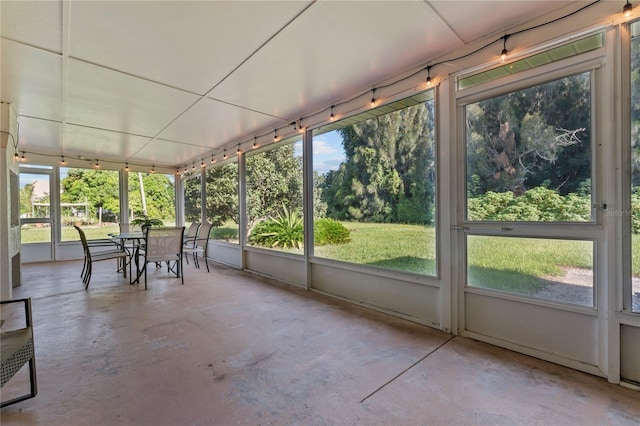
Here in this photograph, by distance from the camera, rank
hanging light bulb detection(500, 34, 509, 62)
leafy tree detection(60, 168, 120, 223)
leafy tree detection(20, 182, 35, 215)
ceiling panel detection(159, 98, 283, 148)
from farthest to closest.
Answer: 1. leafy tree detection(60, 168, 120, 223)
2. leafy tree detection(20, 182, 35, 215)
3. ceiling panel detection(159, 98, 283, 148)
4. hanging light bulb detection(500, 34, 509, 62)

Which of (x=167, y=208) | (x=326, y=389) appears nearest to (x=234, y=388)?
(x=326, y=389)

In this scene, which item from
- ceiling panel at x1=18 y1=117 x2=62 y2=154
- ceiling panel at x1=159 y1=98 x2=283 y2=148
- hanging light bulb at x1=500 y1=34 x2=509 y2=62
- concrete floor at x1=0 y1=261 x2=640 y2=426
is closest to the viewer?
concrete floor at x1=0 y1=261 x2=640 y2=426

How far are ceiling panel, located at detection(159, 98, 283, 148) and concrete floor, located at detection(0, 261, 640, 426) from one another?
251cm

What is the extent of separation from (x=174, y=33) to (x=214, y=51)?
0.32 m

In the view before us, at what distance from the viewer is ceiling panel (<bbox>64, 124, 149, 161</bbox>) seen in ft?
14.9

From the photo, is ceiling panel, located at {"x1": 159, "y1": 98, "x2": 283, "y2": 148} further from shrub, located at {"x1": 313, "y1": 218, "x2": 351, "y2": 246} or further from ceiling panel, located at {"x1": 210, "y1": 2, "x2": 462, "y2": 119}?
shrub, located at {"x1": 313, "y1": 218, "x2": 351, "y2": 246}

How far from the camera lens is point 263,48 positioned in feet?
7.41

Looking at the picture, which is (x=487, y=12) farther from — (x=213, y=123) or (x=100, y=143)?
(x=100, y=143)

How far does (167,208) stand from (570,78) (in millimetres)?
8299

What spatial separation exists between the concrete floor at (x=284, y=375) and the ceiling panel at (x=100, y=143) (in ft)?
9.69

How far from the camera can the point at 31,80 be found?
273 centimetres

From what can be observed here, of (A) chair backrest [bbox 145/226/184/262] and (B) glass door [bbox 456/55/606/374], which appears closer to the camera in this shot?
(B) glass door [bbox 456/55/606/374]

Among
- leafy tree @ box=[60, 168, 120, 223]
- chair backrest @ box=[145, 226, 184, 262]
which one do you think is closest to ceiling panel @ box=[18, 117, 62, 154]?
leafy tree @ box=[60, 168, 120, 223]

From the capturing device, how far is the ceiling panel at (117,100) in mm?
2706
